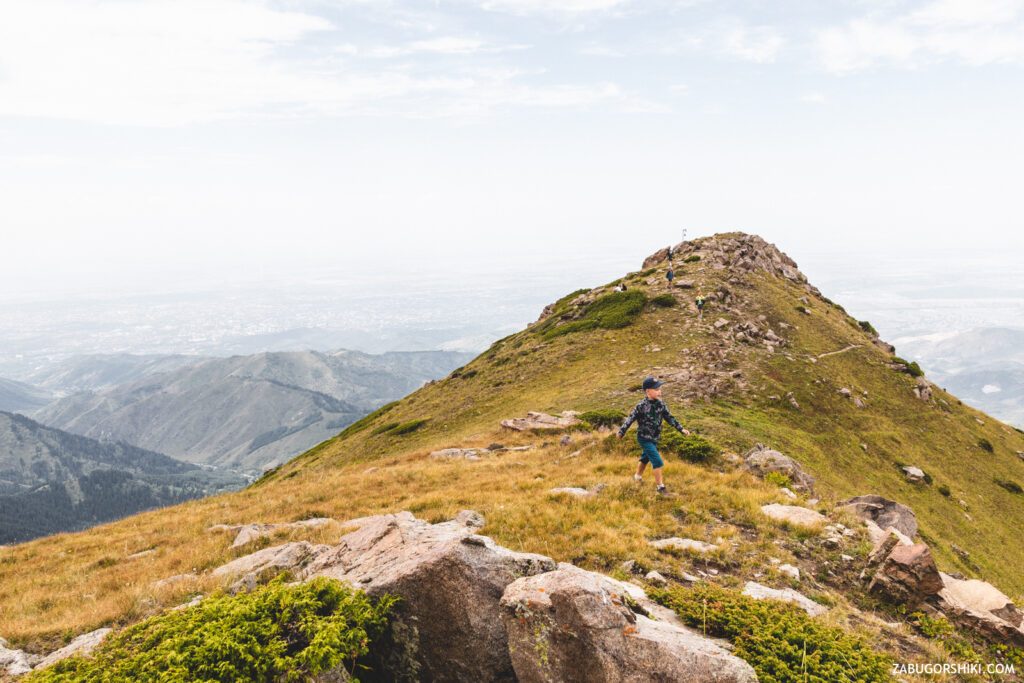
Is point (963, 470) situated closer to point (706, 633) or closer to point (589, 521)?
point (589, 521)

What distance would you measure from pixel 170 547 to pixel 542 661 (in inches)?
632

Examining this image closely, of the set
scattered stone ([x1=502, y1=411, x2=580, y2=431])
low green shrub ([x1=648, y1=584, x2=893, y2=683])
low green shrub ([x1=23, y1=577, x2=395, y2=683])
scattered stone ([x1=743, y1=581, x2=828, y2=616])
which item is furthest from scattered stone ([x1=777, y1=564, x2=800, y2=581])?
scattered stone ([x1=502, y1=411, x2=580, y2=431])

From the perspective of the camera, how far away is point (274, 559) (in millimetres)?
11875

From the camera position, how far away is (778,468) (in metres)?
20.2

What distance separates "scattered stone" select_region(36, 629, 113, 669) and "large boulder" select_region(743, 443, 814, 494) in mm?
20666

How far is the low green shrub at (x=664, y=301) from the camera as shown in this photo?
4931 centimetres

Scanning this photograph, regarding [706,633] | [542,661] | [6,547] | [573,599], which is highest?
[573,599]

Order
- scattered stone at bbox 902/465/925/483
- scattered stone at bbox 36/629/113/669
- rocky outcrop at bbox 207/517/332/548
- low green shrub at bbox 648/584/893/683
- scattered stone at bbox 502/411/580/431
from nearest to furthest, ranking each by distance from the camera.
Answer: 1. low green shrub at bbox 648/584/893/683
2. scattered stone at bbox 36/629/113/669
3. rocky outcrop at bbox 207/517/332/548
4. scattered stone at bbox 502/411/580/431
5. scattered stone at bbox 902/465/925/483

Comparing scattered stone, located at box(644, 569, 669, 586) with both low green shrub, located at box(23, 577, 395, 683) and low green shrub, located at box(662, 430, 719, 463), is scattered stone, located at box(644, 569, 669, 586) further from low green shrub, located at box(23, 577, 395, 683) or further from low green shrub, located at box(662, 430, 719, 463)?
low green shrub, located at box(662, 430, 719, 463)

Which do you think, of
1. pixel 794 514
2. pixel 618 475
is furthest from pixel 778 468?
pixel 618 475

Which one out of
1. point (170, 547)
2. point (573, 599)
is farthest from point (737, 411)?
point (170, 547)

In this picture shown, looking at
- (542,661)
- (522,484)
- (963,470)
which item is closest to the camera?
(542,661)

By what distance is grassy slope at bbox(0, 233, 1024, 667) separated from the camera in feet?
41.6

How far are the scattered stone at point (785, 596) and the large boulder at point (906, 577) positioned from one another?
2142mm
